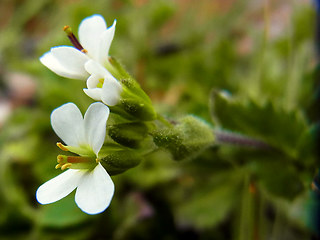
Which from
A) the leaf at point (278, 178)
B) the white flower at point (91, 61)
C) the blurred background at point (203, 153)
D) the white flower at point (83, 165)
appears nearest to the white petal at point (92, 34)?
the white flower at point (91, 61)

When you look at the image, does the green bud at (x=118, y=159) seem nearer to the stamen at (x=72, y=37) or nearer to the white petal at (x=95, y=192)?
the white petal at (x=95, y=192)

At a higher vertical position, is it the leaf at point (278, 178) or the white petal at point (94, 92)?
the white petal at point (94, 92)

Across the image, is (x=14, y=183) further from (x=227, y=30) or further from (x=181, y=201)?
(x=227, y=30)

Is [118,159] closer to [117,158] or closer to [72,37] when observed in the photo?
[117,158]

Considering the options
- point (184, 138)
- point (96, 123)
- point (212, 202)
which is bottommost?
point (212, 202)

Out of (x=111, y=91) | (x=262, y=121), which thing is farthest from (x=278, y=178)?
(x=111, y=91)

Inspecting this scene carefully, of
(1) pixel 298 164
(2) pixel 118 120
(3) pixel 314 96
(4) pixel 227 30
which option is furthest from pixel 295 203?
(4) pixel 227 30
